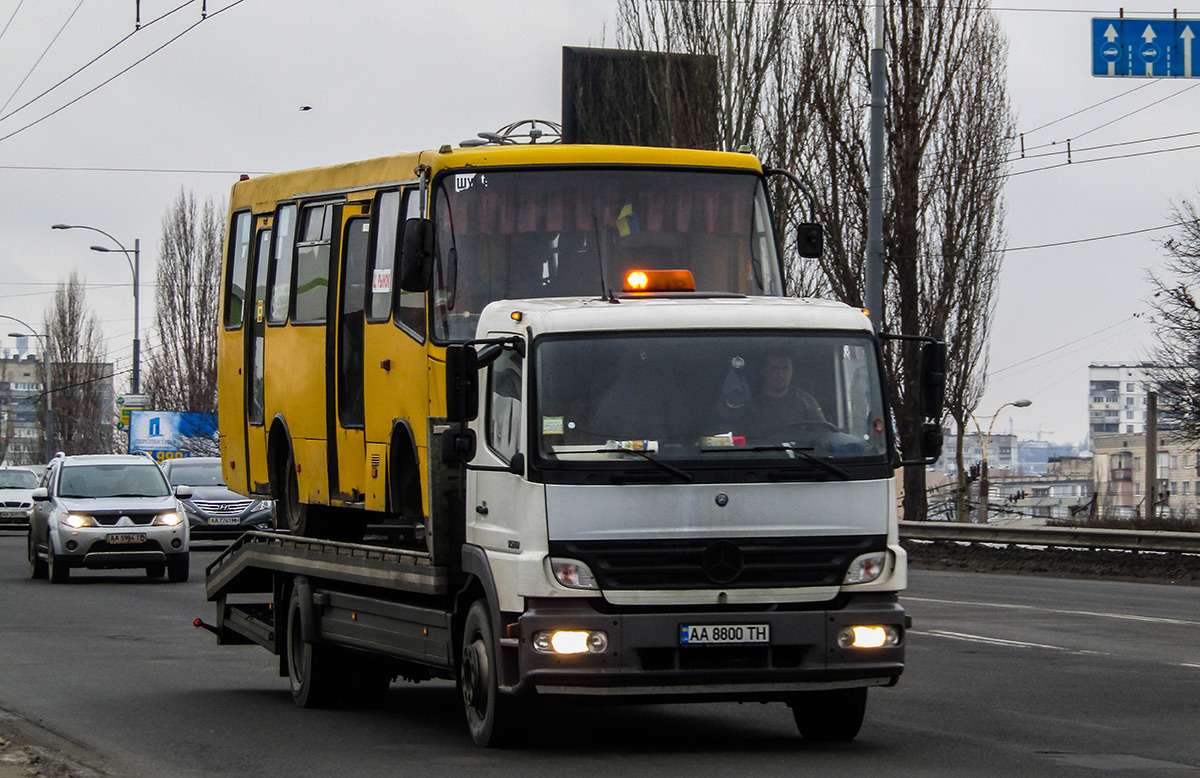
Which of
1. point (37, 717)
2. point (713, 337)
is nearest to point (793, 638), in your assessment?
point (713, 337)

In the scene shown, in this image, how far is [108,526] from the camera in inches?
1022

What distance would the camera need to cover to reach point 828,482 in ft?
30.1

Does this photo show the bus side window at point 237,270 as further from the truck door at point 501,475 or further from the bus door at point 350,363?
the truck door at point 501,475

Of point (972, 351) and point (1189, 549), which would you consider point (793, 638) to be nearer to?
point (1189, 549)

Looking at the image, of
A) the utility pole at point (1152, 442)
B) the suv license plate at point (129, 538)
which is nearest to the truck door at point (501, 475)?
the suv license plate at point (129, 538)

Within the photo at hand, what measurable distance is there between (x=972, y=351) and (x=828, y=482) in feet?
92.7

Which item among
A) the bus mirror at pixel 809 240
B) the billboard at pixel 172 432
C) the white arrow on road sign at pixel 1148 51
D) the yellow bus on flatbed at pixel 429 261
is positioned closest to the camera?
the yellow bus on flatbed at pixel 429 261

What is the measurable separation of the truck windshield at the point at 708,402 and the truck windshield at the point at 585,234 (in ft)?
8.02

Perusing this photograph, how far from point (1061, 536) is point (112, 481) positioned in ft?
43.4

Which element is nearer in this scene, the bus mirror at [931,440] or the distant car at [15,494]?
the bus mirror at [931,440]

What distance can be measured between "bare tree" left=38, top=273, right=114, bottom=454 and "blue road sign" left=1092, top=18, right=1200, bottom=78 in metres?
74.1

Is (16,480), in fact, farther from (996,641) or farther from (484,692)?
(484,692)

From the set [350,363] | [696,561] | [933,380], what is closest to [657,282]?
[933,380]

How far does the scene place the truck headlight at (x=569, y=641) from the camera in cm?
889
